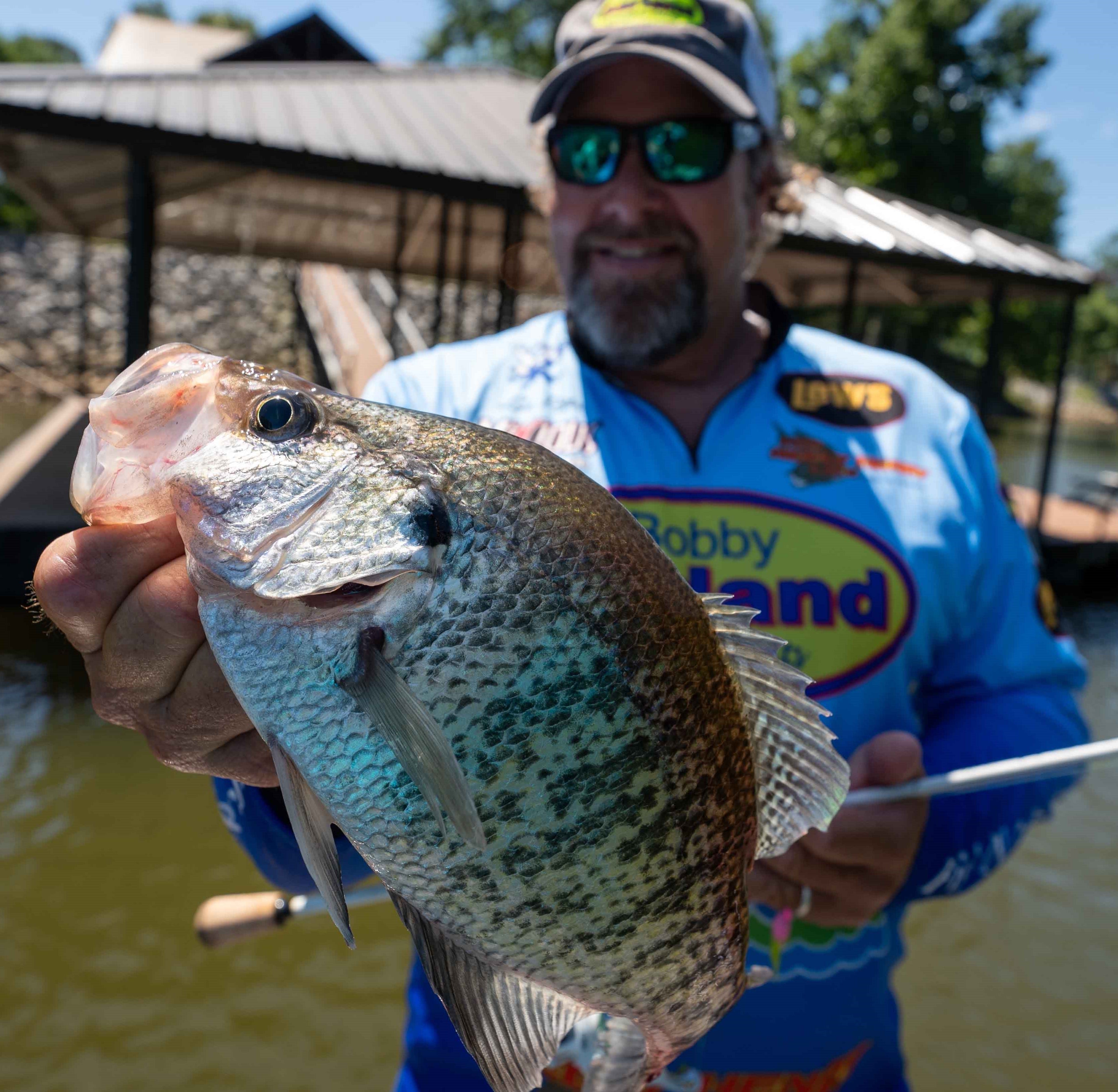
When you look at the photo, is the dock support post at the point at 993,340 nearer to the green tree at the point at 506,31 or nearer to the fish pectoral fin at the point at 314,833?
the fish pectoral fin at the point at 314,833

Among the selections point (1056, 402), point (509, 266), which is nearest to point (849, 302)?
point (1056, 402)

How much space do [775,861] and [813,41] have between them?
3454cm

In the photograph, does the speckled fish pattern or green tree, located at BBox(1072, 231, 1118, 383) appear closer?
the speckled fish pattern

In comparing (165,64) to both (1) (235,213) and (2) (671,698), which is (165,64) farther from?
(2) (671,698)

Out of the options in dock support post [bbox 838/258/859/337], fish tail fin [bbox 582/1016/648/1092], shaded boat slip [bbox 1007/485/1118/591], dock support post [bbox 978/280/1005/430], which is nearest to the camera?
fish tail fin [bbox 582/1016/648/1092]

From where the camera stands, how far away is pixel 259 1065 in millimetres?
4199

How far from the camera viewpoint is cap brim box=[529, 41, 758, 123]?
2.07m

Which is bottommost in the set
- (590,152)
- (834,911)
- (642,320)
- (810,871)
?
(834,911)

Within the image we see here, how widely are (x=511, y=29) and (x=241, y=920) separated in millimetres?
39371

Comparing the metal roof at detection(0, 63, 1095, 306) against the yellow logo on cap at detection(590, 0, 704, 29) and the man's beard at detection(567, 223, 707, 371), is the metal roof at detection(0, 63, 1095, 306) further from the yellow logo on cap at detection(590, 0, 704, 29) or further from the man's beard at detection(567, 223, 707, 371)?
the man's beard at detection(567, 223, 707, 371)

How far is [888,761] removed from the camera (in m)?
1.62

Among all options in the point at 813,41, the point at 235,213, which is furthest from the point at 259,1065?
the point at 813,41

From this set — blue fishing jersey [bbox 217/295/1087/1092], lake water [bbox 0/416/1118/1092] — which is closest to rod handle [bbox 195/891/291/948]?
blue fishing jersey [bbox 217/295/1087/1092]

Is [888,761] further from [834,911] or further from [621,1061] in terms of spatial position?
[621,1061]
